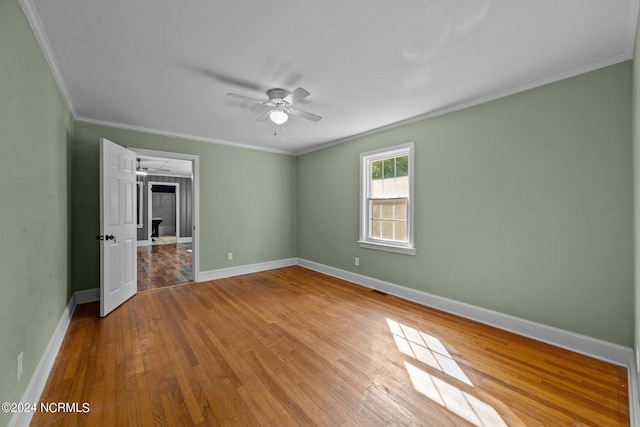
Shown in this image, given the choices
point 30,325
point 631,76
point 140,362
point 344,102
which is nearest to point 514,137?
point 631,76

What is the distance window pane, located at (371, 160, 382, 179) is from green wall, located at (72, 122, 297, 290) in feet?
6.88

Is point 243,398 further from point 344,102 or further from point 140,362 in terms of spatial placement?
point 344,102

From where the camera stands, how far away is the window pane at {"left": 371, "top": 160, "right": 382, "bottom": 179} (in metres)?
4.36

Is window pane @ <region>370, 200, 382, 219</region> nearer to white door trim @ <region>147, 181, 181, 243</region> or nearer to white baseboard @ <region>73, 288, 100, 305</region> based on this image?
white baseboard @ <region>73, 288, 100, 305</region>

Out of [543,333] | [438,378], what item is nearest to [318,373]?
[438,378]

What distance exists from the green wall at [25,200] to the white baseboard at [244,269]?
2.25 meters

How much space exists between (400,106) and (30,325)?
12.7 ft

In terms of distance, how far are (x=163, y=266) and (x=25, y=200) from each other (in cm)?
463

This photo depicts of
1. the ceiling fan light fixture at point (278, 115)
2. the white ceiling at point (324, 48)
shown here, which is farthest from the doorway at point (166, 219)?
the ceiling fan light fixture at point (278, 115)

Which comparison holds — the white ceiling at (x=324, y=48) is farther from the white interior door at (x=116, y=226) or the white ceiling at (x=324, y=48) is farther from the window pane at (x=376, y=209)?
the window pane at (x=376, y=209)

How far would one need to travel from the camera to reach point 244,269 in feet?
17.2

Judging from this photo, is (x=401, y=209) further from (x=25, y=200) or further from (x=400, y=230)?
(x=25, y=200)

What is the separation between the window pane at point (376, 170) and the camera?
4.36 metres

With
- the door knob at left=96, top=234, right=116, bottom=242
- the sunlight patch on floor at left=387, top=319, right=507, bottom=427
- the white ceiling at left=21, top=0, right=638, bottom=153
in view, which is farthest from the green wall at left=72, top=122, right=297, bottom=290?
the sunlight patch on floor at left=387, top=319, right=507, bottom=427
